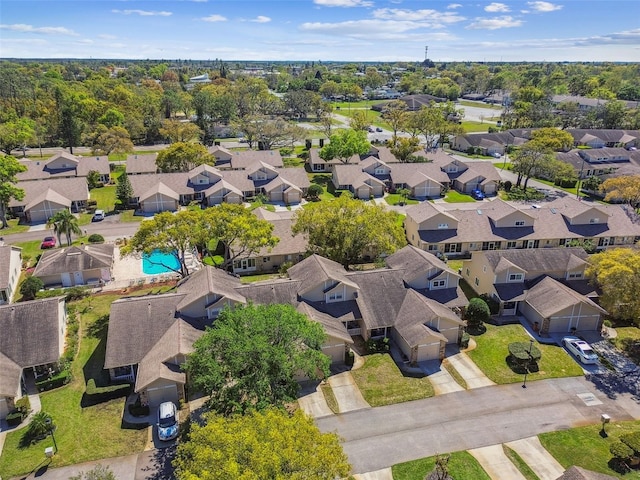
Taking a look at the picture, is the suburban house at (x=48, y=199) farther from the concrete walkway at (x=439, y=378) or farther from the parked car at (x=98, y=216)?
the concrete walkway at (x=439, y=378)

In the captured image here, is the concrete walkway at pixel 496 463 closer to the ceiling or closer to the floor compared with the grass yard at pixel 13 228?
closer to the floor

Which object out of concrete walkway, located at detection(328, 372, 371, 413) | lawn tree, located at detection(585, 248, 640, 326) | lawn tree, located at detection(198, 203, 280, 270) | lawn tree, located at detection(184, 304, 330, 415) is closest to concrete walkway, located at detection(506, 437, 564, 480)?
concrete walkway, located at detection(328, 372, 371, 413)

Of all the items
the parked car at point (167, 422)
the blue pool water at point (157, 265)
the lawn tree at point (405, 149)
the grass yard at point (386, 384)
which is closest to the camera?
the parked car at point (167, 422)

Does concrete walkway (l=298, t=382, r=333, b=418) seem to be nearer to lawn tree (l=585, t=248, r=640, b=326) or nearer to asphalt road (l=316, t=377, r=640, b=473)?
asphalt road (l=316, t=377, r=640, b=473)

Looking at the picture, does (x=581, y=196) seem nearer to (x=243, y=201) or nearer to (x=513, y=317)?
(x=513, y=317)

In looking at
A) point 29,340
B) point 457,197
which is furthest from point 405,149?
point 29,340

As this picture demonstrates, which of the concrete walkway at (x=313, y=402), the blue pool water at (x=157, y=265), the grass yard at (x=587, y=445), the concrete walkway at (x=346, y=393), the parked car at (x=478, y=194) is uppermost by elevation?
the parked car at (x=478, y=194)

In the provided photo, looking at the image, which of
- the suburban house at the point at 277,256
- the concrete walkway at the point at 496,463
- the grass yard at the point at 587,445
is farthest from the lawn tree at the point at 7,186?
the grass yard at the point at 587,445
